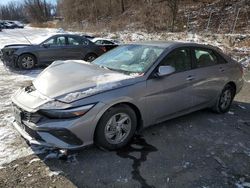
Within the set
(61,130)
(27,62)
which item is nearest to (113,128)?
(61,130)

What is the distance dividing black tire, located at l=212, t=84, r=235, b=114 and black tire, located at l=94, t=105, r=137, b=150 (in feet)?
7.45

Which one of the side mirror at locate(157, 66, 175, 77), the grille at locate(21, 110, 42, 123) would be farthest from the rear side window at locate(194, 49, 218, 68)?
the grille at locate(21, 110, 42, 123)

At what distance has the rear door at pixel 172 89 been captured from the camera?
13.7ft

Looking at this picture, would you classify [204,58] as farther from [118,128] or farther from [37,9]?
[37,9]

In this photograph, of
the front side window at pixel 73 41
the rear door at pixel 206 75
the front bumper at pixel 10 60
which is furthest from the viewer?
the front side window at pixel 73 41

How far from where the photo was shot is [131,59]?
455cm

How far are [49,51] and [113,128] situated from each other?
7389mm

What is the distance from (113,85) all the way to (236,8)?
2246 cm

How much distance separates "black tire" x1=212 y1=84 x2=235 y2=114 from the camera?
554cm

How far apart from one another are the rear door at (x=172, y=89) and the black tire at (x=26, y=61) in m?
6.97

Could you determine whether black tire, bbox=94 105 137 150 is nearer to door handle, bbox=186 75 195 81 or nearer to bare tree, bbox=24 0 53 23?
door handle, bbox=186 75 195 81

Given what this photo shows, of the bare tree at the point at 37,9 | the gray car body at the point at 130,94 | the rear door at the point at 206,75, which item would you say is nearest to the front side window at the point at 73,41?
the gray car body at the point at 130,94

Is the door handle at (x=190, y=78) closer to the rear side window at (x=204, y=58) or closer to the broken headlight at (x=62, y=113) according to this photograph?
the rear side window at (x=204, y=58)

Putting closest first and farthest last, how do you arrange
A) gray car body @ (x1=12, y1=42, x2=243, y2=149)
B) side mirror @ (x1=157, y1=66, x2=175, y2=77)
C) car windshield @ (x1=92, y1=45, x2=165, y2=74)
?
gray car body @ (x1=12, y1=42, x2=243, y2=149), side mirror @ (x1=157, y1=66, x2=175, y2=77), car windshield @ (x1=92, y1=45, x2=165, y2=74)
